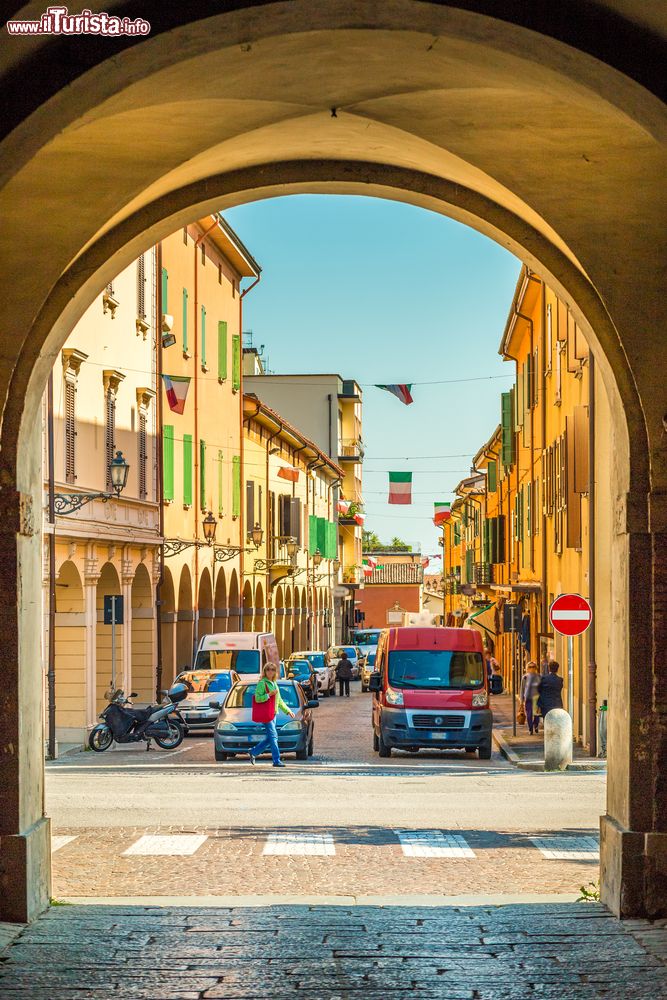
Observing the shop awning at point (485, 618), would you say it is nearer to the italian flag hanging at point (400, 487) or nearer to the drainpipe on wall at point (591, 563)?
the italian flag hanging at point (400, 487)

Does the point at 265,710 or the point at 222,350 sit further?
the point at 222,350

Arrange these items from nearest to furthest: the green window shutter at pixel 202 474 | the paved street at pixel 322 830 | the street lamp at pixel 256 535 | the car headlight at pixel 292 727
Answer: the paved street at pixel 322 830 → the car headlight at pixel 292 727 → the green window shutter at pixel 202 474 → the street lamp at pixel 256 535

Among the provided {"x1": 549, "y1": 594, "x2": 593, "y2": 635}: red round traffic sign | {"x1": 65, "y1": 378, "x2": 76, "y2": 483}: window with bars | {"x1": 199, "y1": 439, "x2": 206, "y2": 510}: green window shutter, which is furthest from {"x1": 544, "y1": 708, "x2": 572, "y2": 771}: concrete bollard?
{"x1": 199, "y1": 439, "x2": 206, "y2": 510}: green window shutter

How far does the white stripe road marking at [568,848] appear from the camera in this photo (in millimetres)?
12398

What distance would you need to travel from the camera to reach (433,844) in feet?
43.5

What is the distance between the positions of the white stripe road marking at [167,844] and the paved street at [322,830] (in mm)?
18

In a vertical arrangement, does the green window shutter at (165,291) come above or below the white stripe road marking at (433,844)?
above

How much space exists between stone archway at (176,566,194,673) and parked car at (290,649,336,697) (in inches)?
262

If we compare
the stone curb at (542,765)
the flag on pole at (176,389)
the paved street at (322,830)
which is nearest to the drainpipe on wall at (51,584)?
the paved street at (322,830)

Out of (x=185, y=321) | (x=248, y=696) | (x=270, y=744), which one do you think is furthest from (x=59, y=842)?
(x=185, y=321)

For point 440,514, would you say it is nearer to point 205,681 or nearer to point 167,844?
point 205,681

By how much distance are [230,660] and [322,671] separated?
13.1 metres

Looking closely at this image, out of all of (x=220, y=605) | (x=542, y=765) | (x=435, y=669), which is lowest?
(x=542, y=765)

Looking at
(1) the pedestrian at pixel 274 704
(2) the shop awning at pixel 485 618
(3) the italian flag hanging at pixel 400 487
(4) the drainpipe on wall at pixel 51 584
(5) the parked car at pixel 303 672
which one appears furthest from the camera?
(2) the shop awning at pixel 485 618
